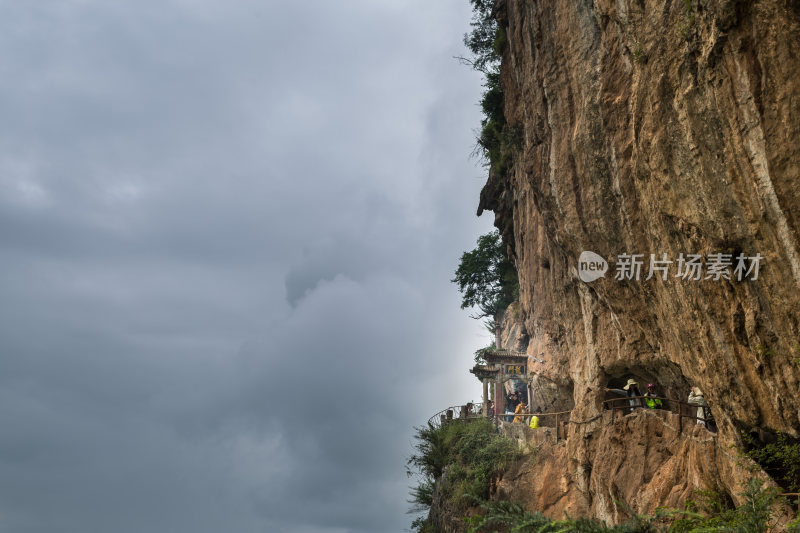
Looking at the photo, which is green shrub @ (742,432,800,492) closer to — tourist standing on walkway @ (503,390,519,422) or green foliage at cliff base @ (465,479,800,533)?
green foliage at cliff base @ (465,479,800,533)

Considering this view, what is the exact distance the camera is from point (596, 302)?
17.4m

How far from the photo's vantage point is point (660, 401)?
50.0ft

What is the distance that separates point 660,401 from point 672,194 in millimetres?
6868

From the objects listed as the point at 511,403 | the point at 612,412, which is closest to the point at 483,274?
the point at 511,403

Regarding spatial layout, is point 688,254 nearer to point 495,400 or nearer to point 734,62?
point 734,62

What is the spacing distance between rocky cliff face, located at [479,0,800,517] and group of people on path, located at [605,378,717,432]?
0.49 m

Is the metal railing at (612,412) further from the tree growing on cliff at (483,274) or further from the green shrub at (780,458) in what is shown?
the tree growing on cliff at (483,274)

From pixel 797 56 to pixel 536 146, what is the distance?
9.56 m

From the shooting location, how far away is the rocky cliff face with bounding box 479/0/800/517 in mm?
8656

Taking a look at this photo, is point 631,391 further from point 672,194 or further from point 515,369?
point 672,194

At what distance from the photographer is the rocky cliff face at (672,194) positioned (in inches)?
341

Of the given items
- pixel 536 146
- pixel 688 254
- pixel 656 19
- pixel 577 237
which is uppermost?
pixel 536 146

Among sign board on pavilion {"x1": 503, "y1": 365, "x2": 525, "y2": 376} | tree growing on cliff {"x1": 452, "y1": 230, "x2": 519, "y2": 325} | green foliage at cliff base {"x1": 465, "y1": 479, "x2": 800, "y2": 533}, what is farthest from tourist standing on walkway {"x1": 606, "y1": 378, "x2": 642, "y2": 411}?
tree growing on cliff {"x1": 452, "y1": 230, "x2": 519, "y2": 325}

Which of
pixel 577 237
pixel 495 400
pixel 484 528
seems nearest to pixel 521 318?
pixel 495 400
